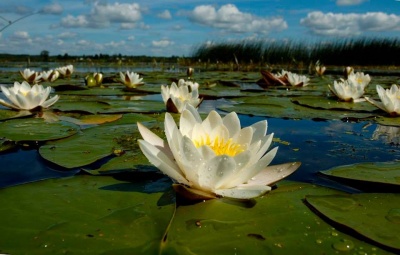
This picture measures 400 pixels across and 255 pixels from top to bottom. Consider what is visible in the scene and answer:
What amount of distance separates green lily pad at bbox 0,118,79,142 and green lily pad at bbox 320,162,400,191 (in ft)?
5.60

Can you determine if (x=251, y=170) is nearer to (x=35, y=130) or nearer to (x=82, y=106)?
(x=35, y=130)

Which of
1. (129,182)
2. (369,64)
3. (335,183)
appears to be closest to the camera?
(129,182)

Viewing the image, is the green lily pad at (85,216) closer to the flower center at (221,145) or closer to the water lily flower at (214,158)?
the water lily flower at (214,158)

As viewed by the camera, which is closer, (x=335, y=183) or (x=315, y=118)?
(x=335, y=183)

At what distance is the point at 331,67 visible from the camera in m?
21.1

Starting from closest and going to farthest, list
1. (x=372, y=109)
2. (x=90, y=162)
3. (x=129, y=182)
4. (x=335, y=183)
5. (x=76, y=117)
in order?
1. (x=129, y=182)
2. (x=335, y=183)
3. (x=90, y=162)
4. (x=76, y=117)
5. (x=372, y=109)

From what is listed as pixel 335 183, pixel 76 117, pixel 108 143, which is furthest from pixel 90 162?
pixel 76 117

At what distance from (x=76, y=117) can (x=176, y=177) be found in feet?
7.32

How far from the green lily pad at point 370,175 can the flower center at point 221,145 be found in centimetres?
50

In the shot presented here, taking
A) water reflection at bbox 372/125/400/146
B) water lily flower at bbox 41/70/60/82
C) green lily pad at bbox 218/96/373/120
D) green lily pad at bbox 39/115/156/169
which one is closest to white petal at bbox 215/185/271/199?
green lily pad at bbox 39/115/156/169

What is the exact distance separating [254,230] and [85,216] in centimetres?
56

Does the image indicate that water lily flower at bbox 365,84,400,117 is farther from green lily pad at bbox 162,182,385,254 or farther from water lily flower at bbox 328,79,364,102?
green lily pad at bbox 162,182,385,254

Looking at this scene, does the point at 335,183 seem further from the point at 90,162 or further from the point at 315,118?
the point at 315,118

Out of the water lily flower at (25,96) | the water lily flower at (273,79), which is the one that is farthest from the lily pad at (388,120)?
the water lily flower at (273,79)
